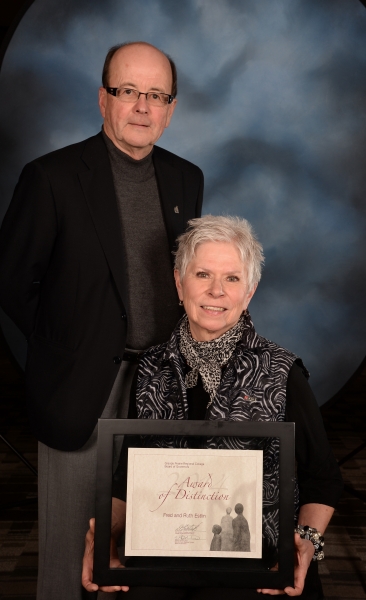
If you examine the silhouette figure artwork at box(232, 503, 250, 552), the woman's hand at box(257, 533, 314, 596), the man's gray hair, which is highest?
the man's gray hair

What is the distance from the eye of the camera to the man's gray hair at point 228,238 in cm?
188

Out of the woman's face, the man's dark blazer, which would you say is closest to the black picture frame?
the woman's face

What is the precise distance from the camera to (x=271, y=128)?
3.33 metres

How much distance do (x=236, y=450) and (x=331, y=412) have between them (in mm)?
3964

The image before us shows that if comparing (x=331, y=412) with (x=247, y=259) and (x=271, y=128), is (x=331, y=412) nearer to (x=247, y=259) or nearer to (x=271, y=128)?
(x=271, y=128)

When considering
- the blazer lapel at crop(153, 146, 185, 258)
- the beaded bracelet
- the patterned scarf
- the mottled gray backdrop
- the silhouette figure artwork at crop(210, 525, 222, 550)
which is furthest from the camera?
the mottled gray backdrop

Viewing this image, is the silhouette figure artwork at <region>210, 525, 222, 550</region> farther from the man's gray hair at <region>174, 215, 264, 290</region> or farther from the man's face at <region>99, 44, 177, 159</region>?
the man's face at <region>99, 44, 177, 159</region>

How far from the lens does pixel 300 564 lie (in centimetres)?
153

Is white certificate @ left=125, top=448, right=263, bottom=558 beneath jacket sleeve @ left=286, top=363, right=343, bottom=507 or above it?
beneath

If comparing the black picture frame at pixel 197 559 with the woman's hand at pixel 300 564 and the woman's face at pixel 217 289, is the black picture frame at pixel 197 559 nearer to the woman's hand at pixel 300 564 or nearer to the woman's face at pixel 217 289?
the woman's hand at pixel 300 564

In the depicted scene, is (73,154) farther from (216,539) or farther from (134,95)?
(216,539)

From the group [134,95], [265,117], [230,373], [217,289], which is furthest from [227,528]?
A: [265,117]

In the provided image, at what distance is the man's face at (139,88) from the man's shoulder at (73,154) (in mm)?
80

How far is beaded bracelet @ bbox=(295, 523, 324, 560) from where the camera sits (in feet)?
5.43
